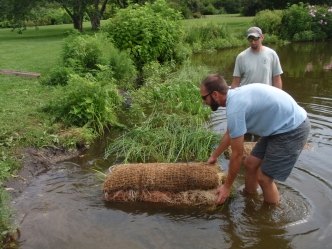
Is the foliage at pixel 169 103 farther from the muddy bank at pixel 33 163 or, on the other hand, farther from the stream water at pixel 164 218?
the stream water at pixel 164 218

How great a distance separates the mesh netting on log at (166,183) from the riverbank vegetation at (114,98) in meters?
1.27

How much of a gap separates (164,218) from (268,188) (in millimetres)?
1297

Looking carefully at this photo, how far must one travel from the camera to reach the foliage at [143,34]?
49.2 feet

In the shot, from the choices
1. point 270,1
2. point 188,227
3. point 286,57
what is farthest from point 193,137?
point 270,1

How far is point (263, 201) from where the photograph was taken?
5.88 metres

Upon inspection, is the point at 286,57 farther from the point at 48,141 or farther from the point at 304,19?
the point at 48,141

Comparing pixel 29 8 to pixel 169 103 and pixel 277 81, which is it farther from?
pixel 277 81

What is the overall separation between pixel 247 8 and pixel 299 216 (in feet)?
125

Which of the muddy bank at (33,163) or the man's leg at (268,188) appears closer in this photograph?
the man's leg at (268,188)

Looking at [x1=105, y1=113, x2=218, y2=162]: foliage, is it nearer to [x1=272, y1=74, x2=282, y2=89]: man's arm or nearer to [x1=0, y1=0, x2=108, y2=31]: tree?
[x1=272, y1=74, x2=282, y2=89]: man's arm

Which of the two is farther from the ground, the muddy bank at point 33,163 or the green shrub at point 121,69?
the green shrub at point 121,69

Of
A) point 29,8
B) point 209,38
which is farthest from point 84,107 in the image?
point 29,8

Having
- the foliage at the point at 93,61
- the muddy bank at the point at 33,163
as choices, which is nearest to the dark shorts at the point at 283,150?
the muddy bank at the point at 33,163

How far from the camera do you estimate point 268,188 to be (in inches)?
216
